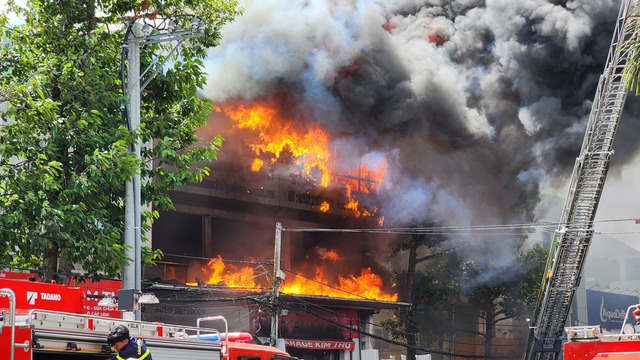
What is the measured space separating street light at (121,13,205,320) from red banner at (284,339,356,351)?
651 inches

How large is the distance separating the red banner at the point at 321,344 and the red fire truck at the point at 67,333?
61.2 feet

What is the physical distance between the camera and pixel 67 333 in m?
9.84

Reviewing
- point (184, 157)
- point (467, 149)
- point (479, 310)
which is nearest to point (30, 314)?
point (184, 157)

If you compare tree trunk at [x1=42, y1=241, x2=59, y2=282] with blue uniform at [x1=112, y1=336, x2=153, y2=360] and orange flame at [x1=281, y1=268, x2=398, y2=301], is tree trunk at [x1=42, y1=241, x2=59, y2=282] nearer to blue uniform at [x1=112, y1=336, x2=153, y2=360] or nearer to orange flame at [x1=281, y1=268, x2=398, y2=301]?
blue uniform at [x1=112, y1=336, x2=153, y2=360]

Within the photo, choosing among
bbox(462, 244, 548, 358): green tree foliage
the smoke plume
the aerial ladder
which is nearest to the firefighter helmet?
the aerial ladder

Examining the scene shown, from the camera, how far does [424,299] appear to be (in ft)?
148

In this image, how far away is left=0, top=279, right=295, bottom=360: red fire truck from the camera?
9227 millimetres

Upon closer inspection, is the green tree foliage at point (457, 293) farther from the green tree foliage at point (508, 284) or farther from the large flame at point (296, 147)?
the large flame at point (296, 147)

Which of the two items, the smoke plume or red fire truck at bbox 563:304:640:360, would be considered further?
the smoke plume

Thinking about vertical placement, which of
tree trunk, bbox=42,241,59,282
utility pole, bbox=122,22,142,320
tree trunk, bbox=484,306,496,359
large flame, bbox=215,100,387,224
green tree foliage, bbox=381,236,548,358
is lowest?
tree trunk, bbox=484,306,496,359

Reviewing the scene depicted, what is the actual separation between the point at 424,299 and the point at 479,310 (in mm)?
6592

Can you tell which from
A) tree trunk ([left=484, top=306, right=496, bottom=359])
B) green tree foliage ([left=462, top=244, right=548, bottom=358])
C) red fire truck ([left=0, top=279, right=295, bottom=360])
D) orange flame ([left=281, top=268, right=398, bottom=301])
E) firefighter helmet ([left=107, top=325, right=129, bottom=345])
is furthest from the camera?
tree trunk ([left=484, top=306, right=496, bottom=359])

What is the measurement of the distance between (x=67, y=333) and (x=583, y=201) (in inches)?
812

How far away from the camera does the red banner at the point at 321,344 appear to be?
32.8 meters
